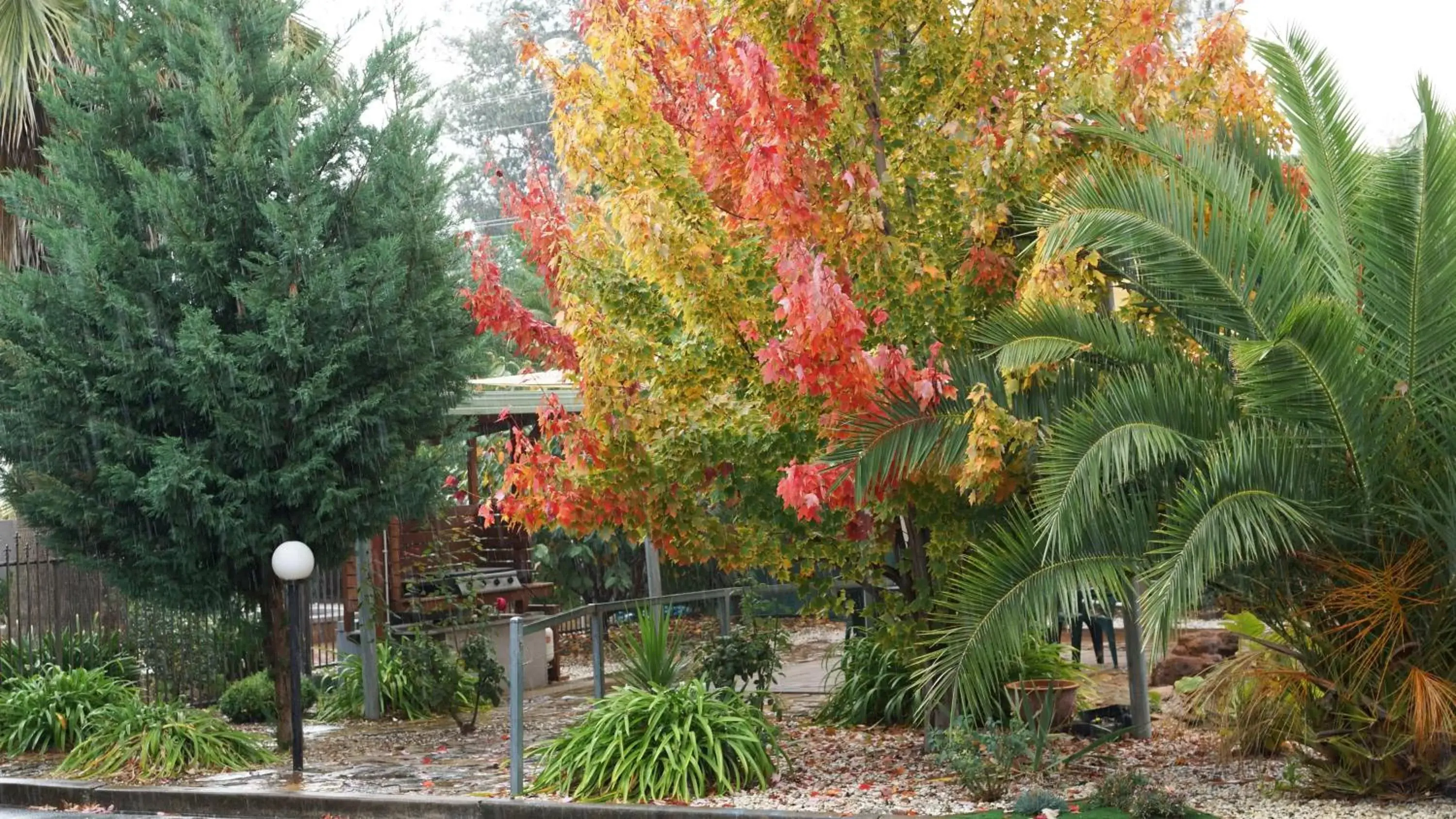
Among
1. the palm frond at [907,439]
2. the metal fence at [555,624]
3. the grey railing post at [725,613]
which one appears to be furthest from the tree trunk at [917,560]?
the grey railing post at [725,613]

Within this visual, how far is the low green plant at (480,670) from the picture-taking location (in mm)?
11898

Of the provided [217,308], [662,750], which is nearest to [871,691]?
[662,750]

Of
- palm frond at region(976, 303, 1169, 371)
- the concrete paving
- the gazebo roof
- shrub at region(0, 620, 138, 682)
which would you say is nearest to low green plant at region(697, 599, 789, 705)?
palm frond at region(976, 303, 1169, 371)

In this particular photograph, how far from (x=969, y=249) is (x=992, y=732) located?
2.77 meters

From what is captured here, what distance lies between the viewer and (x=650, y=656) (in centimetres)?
941

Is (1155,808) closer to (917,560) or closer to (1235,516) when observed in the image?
(1235,516)

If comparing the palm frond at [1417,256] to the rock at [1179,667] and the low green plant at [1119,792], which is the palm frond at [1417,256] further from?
the rock at [1179,667]

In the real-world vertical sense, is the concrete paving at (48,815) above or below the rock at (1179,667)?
below

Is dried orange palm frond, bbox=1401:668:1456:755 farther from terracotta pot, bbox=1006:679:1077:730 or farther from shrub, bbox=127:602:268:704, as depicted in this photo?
shrub, bbox=127:602:268:704

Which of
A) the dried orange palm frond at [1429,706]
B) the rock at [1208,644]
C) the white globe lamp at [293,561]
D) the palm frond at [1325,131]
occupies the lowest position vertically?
the rock at [1208,644]

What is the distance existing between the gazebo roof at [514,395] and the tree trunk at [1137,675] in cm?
616

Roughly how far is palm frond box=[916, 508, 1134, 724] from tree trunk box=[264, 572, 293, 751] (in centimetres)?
591

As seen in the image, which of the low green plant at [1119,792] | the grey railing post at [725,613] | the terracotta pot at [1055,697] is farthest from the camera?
the grey railing post at [725,613]

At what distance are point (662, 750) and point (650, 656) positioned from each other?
1077 mm
